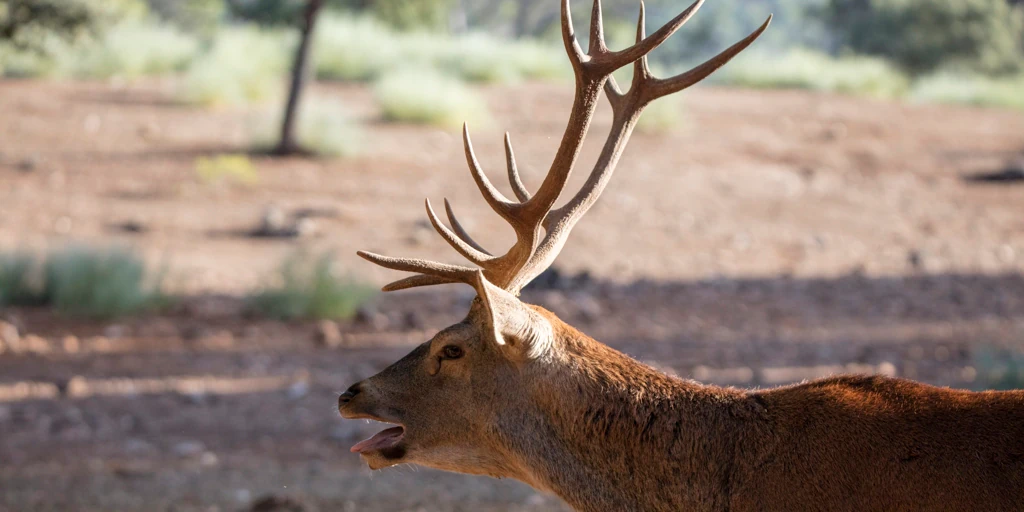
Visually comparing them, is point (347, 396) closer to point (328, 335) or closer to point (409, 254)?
point (328, 335)

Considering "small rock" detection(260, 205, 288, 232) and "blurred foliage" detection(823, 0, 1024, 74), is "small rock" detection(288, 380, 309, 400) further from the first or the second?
"blurred foliage" detection(823, 0, 1024, 74)

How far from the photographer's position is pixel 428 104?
17547 mm

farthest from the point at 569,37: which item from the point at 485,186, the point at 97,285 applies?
the point at 97,285

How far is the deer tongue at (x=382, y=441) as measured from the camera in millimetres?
3539

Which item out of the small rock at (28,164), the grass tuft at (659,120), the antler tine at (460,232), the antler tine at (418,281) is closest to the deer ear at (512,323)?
the antler tine at (418,281)

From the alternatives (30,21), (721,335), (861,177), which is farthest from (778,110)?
(30,21)

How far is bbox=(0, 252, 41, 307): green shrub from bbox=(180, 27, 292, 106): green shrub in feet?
27.8

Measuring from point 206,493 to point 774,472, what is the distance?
4022 millimetres

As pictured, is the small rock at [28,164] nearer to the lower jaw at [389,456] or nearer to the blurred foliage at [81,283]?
the blurred foliage at [81,283]

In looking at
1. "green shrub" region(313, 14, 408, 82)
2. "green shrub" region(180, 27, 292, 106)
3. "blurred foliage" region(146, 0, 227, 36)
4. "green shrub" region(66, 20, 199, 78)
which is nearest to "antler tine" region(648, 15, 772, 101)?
"green shrub" region(180, 27, 292, 106)

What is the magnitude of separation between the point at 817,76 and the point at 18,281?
855 inches

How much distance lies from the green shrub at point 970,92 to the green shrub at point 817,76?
74 centimetres

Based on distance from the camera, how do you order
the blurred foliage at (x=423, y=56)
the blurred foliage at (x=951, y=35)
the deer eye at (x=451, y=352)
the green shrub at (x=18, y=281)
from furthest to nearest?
the blurred foliage at (x=951, y=35) → the blurred foliage at (x=423, y=56) → the green shrub at (x=18, y=281) → the deer eye at (x=451, y=352)

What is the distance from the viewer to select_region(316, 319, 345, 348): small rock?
29.7 feet
